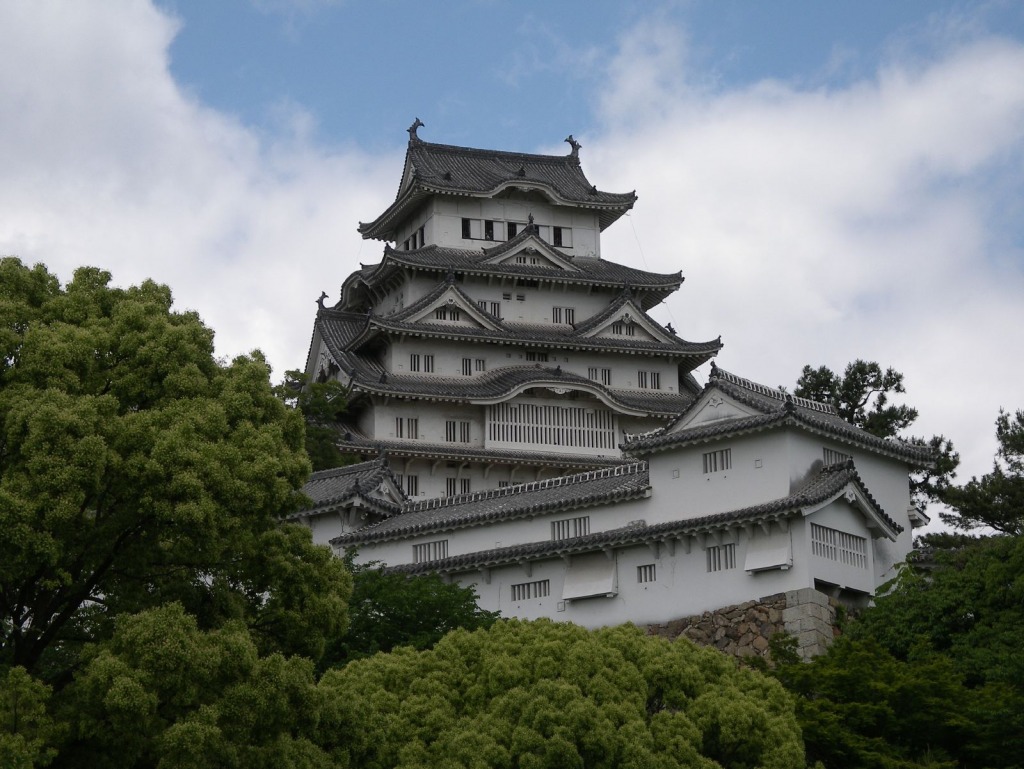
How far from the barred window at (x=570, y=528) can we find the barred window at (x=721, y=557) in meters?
3.92

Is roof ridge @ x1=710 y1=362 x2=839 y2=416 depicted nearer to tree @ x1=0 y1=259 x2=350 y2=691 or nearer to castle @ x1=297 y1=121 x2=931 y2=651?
castle @ x1=297 y1=121 x2=931 y2=651

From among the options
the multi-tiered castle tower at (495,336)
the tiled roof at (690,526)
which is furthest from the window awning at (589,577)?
the multi-tiered castle tower at (495,336)

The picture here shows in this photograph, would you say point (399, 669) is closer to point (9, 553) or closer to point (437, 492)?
point (9, 553)

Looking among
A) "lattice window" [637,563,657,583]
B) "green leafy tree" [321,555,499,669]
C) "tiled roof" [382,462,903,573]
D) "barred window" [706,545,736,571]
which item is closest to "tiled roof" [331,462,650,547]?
"tiled roof" [382,462,903,573]

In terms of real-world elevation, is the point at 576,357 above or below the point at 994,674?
above

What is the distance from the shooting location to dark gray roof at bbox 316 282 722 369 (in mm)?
60969

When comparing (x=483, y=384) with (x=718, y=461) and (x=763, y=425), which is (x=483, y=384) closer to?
(x=718, y=461)

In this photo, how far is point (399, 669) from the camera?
29547 mm

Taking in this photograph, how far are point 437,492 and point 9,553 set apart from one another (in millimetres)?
37167

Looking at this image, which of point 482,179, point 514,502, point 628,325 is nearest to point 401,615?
point 514,502

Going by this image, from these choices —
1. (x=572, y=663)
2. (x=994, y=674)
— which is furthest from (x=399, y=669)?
(x=994, y=674)

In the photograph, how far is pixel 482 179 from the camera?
67.9 metres

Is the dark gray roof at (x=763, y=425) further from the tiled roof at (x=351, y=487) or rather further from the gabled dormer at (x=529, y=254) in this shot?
the gabled dormer at (x=529, y=254)

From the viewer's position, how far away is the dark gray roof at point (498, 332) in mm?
60969
